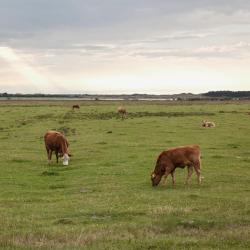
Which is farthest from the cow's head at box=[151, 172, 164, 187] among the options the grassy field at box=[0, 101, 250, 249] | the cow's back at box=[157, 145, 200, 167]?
the cow's back at box=[157, 145, 200, 167]

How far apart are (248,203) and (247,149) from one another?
14.8 meters

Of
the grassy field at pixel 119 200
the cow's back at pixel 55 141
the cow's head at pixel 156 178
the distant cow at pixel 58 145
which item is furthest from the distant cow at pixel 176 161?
the cow's back at pixel 55 141

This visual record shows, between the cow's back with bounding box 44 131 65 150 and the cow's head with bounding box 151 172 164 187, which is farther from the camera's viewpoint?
the cow's back with bounding box 44 131 65 150

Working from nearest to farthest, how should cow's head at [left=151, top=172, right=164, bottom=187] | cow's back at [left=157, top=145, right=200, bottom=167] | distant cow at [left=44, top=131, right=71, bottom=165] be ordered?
1. cow's head at [left=151, top=172, right=164, bottom=187]
2. cow's back at [left=157, top=145, right=200, bottom=167]
3. distant cow at [left=44, top=131, right=71, bottom=165]

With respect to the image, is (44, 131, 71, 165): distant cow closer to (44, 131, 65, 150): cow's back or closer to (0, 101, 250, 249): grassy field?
(44, 131, 65, 150): cow's back

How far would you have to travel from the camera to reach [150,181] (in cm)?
1886

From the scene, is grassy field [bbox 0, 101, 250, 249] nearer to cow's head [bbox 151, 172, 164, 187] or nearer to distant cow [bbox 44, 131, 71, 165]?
cow's head [bbox 151, 172, 164, 187]

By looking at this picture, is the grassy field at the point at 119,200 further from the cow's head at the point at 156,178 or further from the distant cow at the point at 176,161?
the distant cow at the point at 176,161

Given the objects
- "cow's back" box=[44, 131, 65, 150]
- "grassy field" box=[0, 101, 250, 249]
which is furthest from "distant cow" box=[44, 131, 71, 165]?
"grassy field" box=[0, 101, 250, 249]

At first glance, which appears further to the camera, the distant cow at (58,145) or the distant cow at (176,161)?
the distant cow at (58,145)

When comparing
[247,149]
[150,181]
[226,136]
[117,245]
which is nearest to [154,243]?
[117,245]

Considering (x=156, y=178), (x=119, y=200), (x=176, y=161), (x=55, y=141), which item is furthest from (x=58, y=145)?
(x=119, y=200)

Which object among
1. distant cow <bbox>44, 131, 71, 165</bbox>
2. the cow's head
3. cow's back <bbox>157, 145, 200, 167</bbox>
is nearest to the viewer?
the cow's head

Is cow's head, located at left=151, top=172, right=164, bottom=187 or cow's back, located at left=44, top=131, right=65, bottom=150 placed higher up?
cow's back, located at left=44, top=131, right=65, bottom=150
